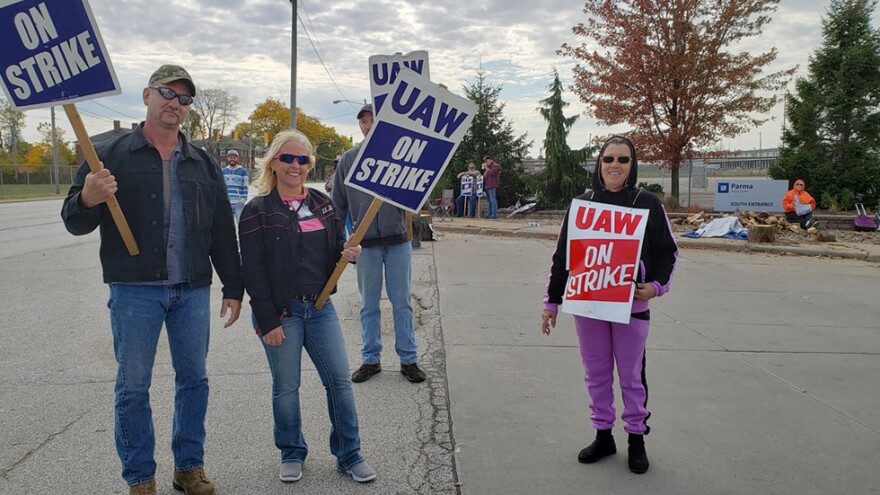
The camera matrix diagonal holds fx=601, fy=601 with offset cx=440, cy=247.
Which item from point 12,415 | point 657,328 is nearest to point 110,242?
point 12,415

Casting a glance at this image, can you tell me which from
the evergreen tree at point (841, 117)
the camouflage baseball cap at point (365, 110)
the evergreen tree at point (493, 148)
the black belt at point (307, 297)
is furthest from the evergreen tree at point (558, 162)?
the black belt at point (307, 297)

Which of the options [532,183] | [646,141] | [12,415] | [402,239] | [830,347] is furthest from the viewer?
[532,183]

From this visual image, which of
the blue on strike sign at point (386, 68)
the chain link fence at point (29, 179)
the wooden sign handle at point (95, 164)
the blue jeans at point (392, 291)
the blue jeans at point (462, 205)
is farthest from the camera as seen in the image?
the chain link fence at point (29, 179)

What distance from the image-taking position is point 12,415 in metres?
3.96

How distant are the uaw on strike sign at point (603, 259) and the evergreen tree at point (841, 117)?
19.1 metres

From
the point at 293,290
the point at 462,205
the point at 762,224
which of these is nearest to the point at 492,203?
the point at 462,205

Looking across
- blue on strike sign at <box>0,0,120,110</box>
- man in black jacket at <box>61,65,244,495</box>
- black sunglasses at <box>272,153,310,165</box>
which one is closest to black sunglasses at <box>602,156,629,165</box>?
black sunglasses at <box>272,153,310,165</box>

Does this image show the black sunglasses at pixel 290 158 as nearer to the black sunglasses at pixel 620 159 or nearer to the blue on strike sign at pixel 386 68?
the blue on strike sign at pixel 386 68

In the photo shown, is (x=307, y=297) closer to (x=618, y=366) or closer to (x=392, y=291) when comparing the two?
(x=392, y=291)

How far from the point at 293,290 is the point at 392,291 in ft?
5.68

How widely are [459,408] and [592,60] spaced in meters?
16.2

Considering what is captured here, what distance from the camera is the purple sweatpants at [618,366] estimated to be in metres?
3.33

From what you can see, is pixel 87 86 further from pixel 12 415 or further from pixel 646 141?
pixel 646 141

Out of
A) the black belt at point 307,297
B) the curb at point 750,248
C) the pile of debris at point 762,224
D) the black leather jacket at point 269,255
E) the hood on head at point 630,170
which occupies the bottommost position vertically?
the curb at point 750,248
